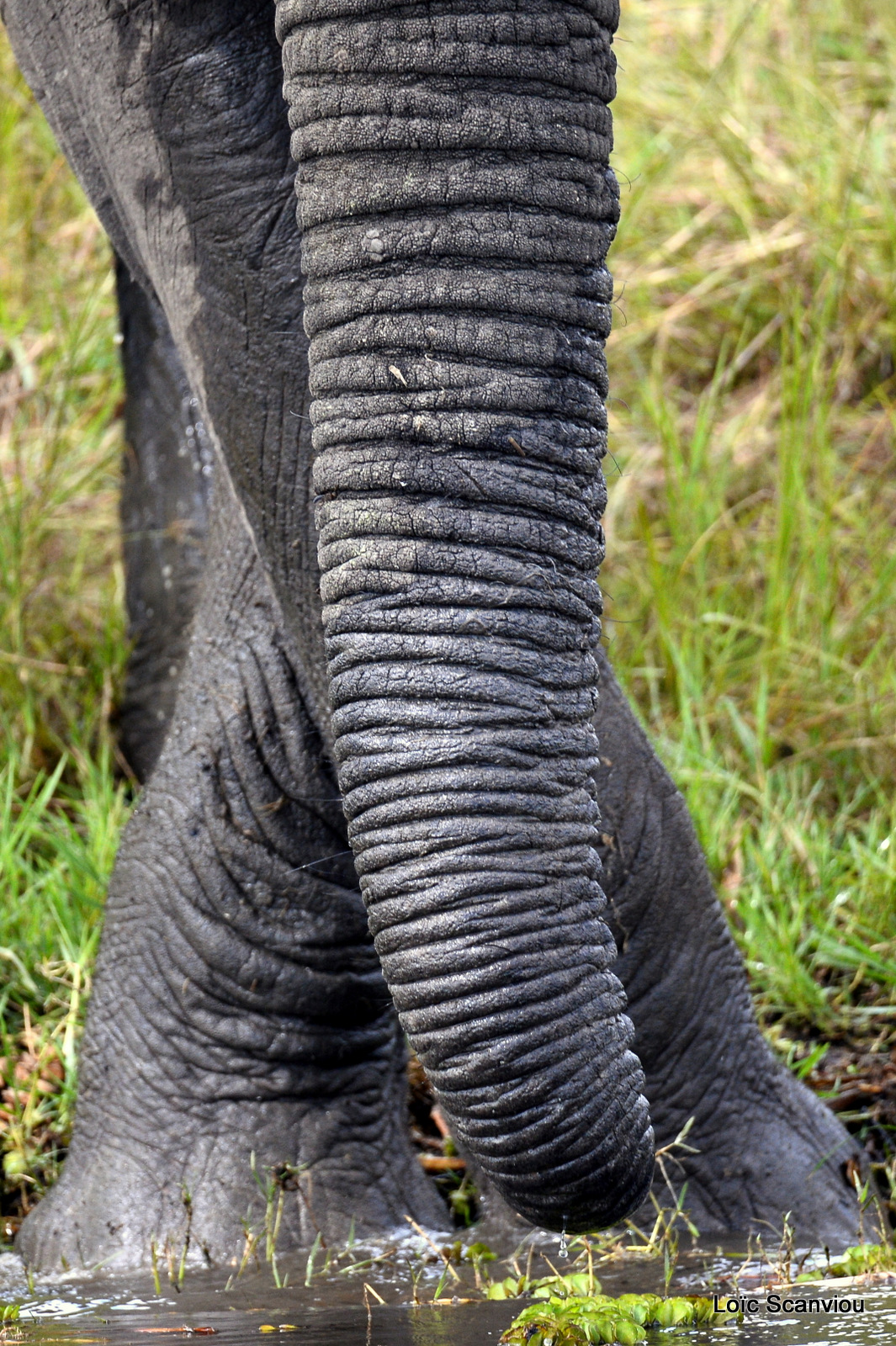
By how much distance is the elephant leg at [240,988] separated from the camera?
2855mm

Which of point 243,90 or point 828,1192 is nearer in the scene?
point 243,90

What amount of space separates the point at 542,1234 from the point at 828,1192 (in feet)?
1.74

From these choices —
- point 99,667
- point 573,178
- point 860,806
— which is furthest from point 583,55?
point 99,667

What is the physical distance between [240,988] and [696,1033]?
2.48 feet

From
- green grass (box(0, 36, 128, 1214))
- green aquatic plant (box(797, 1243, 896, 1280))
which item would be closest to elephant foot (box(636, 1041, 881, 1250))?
green aquatic plant (box(797, 1243, 896, 1280))

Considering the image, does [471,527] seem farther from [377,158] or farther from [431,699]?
[377,158]

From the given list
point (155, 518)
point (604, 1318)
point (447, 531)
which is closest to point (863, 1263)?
point (604, 1318)

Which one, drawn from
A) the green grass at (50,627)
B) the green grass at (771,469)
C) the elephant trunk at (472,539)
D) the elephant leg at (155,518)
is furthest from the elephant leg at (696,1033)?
the elephant leg at (155,518)

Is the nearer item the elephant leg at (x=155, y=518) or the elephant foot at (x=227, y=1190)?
the elephant foot at (x=227, y=1190)

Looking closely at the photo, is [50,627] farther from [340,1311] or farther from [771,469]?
[340,1311]

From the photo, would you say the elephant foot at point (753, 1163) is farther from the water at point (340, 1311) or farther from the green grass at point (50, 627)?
the green grass at point (50, 627)

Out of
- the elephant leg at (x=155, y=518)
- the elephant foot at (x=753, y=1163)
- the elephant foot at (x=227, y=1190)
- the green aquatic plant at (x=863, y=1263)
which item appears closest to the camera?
the green aquatic plant at (x=863, y=1263)

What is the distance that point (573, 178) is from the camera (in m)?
1.92

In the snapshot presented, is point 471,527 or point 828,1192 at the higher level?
point 471,527
